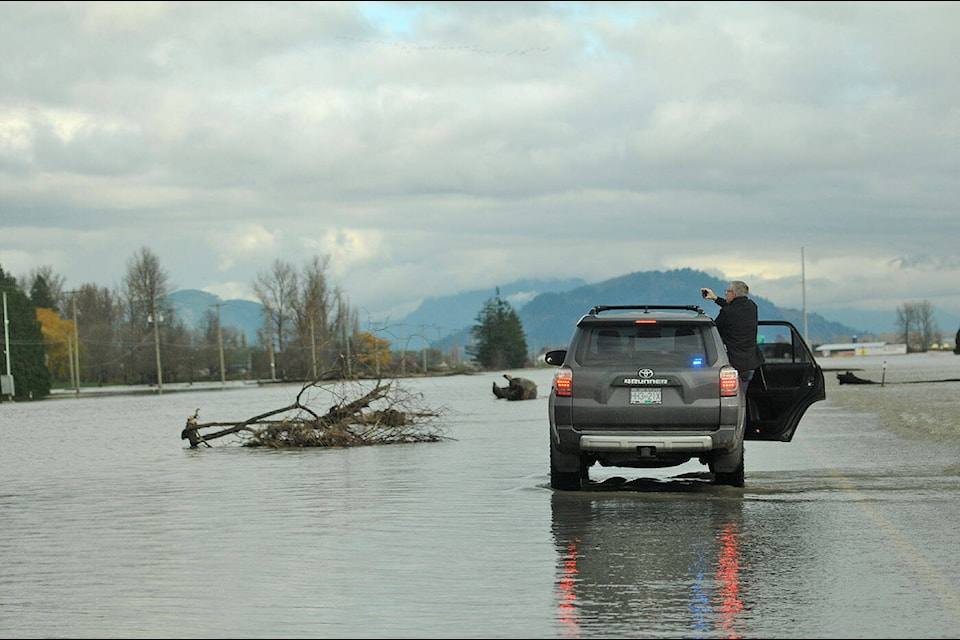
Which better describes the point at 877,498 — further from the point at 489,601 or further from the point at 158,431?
the point at 158,431

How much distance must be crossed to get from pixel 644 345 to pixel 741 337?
6.52ft

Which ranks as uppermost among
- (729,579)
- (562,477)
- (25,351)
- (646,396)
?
(25,351)

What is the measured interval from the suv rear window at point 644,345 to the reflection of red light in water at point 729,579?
2.46 m

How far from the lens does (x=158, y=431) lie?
112ft

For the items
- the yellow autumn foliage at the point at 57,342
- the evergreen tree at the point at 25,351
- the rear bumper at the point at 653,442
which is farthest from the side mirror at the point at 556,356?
the yellow autumn foliage at the point at 57,342

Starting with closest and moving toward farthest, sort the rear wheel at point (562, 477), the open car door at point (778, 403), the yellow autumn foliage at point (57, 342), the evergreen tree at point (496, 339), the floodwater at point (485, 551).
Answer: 1. the floodwater at point (485, 551)
2. the rear wheel at point (562, 477)
3. the open car door at point (778, 403)
4. the yellow autumn foliage at point (57, 342)
5. the evergreen tree at point (496, 339)

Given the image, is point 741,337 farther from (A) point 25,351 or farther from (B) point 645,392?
(A) point 25,351

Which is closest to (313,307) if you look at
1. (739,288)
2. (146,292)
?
(146,292)

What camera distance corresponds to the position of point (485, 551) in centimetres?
991

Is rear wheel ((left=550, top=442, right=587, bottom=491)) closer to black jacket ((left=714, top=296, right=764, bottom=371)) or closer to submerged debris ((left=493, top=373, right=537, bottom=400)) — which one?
black jacket ((left=714, top=296, right=764, bottom=371))

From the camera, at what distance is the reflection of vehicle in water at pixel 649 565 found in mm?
7141

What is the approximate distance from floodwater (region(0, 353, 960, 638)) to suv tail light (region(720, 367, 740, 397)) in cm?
111

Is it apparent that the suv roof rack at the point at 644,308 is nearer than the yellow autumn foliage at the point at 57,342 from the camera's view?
Yes

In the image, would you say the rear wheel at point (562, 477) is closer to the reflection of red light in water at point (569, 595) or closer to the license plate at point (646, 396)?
the license plate at point (646, 396)
